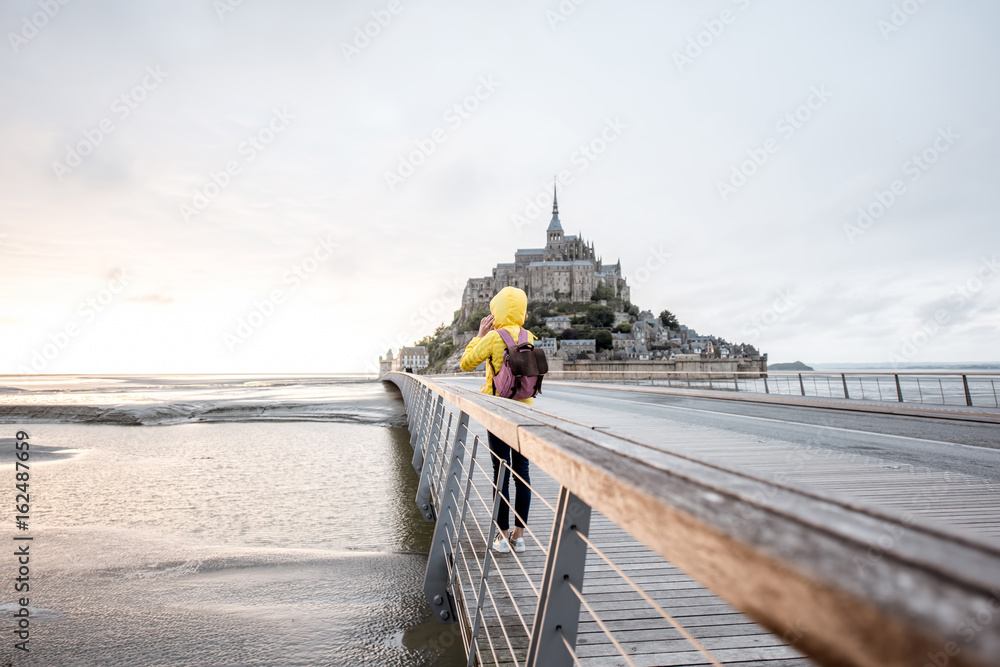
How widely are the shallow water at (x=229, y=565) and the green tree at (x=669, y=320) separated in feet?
340

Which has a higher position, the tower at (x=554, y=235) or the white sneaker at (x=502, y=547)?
the tower at (x=554, y=235)

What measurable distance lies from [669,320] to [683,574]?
11029 centimetres

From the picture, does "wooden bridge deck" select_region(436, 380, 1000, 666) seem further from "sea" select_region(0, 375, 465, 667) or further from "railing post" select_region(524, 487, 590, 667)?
"sea" select_region(0, 375, 465, 667)

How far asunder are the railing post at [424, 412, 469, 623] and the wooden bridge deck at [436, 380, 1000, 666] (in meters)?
0.17

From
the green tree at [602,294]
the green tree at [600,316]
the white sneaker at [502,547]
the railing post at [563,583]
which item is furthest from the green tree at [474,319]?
the railing post at [563,583]

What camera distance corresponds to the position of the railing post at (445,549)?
12.0ft

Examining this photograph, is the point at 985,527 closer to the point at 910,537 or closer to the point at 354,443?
the point at 910,537

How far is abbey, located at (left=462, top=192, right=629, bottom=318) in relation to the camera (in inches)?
4080

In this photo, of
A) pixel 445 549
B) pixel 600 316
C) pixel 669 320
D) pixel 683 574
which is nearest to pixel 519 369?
pixel 445 549

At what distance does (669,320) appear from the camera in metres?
109

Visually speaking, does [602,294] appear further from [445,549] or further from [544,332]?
[445,549]

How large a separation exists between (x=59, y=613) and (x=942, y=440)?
9934 mm

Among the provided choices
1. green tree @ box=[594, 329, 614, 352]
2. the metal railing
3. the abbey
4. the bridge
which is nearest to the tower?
the abbey

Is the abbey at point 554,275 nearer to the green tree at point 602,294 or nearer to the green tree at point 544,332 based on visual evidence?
the green tree at point 602,294
